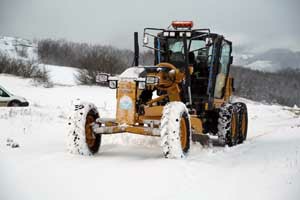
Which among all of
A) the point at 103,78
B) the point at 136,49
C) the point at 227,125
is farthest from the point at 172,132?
the point at 136,49

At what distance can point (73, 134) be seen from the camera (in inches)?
288

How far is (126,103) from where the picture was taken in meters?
7.40

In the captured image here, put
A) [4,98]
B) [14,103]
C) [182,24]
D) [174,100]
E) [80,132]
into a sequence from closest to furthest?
[80,132], [174,100], [182,24], [14,103], [4,98]

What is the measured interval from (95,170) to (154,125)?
178 cm

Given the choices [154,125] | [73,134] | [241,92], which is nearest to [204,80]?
[154,125]

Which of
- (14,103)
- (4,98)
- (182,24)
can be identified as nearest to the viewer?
(182,24)

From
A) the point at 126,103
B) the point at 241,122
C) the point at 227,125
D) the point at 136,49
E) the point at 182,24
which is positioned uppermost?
the point at 182,24

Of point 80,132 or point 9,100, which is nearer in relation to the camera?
point 80,132

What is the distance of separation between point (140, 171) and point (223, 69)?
194 inches

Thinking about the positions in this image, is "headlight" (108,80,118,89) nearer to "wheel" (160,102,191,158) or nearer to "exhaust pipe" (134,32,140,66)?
"wheel" (160,102,191,158)

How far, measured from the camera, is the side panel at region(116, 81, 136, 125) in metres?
7.36

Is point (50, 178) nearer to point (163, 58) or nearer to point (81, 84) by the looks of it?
point (163, 58)

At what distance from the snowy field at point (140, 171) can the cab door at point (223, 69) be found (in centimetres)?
151

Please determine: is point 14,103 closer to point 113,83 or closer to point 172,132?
point 113,83
